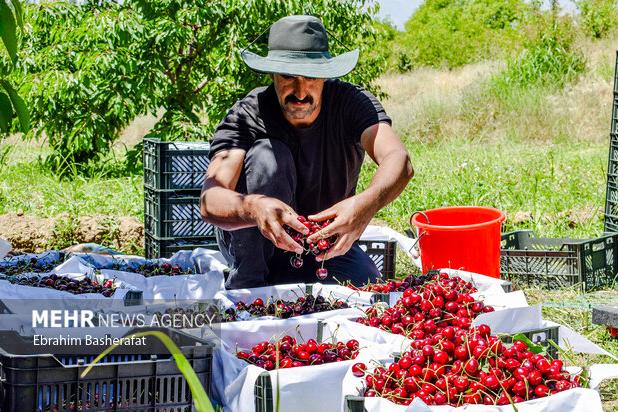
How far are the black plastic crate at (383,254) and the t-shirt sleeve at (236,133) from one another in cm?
97

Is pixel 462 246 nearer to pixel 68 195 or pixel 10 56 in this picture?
pixel 10 56

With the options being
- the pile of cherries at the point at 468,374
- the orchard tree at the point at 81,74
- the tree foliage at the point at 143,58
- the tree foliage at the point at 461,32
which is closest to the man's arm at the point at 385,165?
the pile of cherries at the point at 468,374

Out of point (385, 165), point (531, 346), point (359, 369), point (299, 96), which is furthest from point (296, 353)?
point (299, 96)

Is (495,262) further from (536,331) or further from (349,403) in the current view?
(349,403)

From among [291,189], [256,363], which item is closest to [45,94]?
[291,189]

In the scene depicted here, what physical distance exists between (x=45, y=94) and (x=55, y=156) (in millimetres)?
1158

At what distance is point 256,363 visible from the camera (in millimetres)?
2701

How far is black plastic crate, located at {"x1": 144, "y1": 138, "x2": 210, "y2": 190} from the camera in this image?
4.85 meters

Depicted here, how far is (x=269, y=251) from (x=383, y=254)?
870mm

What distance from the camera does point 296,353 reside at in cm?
275

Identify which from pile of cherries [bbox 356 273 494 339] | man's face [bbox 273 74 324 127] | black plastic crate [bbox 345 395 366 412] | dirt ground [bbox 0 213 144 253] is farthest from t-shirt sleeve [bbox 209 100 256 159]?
dirt ground [bbox 0 213 144 253]

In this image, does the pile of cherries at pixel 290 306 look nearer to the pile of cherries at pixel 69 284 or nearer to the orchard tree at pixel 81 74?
the pile of cherries at pixel 69 284

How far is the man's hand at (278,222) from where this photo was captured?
310cm

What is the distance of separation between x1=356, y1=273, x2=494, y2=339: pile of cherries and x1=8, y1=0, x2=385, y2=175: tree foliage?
5173mm
